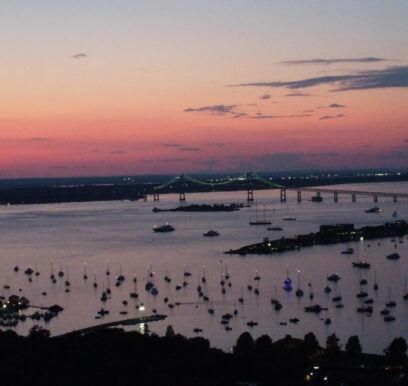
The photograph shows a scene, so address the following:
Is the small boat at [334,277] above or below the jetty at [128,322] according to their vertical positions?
above

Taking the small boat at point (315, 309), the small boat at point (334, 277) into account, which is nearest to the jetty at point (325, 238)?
the small boat at point (334, 277)

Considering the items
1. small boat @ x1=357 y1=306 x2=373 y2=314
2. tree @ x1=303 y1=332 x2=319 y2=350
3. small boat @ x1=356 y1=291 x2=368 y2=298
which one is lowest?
small boat @ x1=357 y1=306 x2=373 y2=314

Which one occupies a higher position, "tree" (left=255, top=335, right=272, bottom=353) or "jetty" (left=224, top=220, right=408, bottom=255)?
"jetty" (left=224, top=220, right=408, bottom=255)

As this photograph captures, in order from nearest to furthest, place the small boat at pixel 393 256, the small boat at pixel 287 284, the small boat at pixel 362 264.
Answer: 1. the small boat at pixel 287 284
2. the small boat at pixel 362 264
3. the small boat at pixel 393 256

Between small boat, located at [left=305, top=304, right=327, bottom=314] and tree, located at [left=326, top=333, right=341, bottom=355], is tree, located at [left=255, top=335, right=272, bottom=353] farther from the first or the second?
small boat, located at [left=305, top=304, right=327, bottom=314]

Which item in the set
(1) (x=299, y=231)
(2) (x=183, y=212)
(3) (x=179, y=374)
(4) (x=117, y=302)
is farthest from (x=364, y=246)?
(2) (x=183, y=212)

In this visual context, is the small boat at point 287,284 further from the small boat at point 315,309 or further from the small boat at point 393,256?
the small boat at point 393,256

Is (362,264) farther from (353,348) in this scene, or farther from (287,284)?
(353,348)

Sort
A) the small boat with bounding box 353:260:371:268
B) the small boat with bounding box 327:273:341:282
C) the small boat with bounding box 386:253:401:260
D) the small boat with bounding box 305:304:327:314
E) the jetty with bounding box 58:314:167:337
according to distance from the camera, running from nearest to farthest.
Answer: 1. the jetty with bounding box 58:314:167:337
2. the small boat with bounding box 305:304:327:314
3. the small boat with bounding box 327:273:341:282
4. the small boat with bounding box 353:260:371:268
5. the small boat with bounding box 386:253:401:260

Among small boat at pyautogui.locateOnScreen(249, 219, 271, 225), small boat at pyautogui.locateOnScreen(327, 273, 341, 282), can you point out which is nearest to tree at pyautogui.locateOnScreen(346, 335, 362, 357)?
small boat at pyautogui.locateOnScreen(327, 273, 341, 282)
